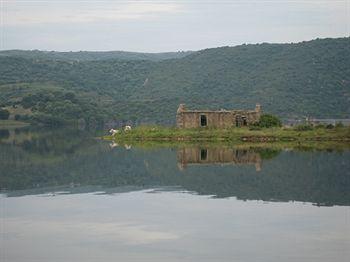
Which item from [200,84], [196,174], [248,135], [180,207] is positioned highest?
[180,207]

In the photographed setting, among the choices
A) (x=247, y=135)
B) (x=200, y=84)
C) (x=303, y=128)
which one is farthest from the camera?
(x=200, y=84)

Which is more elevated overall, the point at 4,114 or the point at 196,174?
the point at 196,174

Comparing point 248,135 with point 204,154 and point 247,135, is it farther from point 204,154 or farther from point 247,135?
point 204,154

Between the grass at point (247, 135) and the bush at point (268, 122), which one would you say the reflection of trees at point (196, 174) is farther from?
the bush at point (268, 122)

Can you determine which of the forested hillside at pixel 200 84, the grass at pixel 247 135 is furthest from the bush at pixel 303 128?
the forested hillside at pixel 200 84

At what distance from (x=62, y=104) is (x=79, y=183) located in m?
84.4

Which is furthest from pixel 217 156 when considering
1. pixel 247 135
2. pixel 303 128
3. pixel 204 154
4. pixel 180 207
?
pixel 180 207

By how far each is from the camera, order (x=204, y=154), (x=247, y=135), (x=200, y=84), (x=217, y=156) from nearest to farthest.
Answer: (x=217, y=156), (x=204, y=154), (x=247, y=135), (x=200, y=84)

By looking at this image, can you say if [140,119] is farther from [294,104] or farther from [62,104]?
[294,104]

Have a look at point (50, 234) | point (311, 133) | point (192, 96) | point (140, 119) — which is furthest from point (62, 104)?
point (50, 234)

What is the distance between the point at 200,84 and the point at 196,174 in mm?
107400

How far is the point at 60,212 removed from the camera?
24938 mm

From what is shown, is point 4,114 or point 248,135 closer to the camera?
point 248,135

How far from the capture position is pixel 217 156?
4222 centimetres
